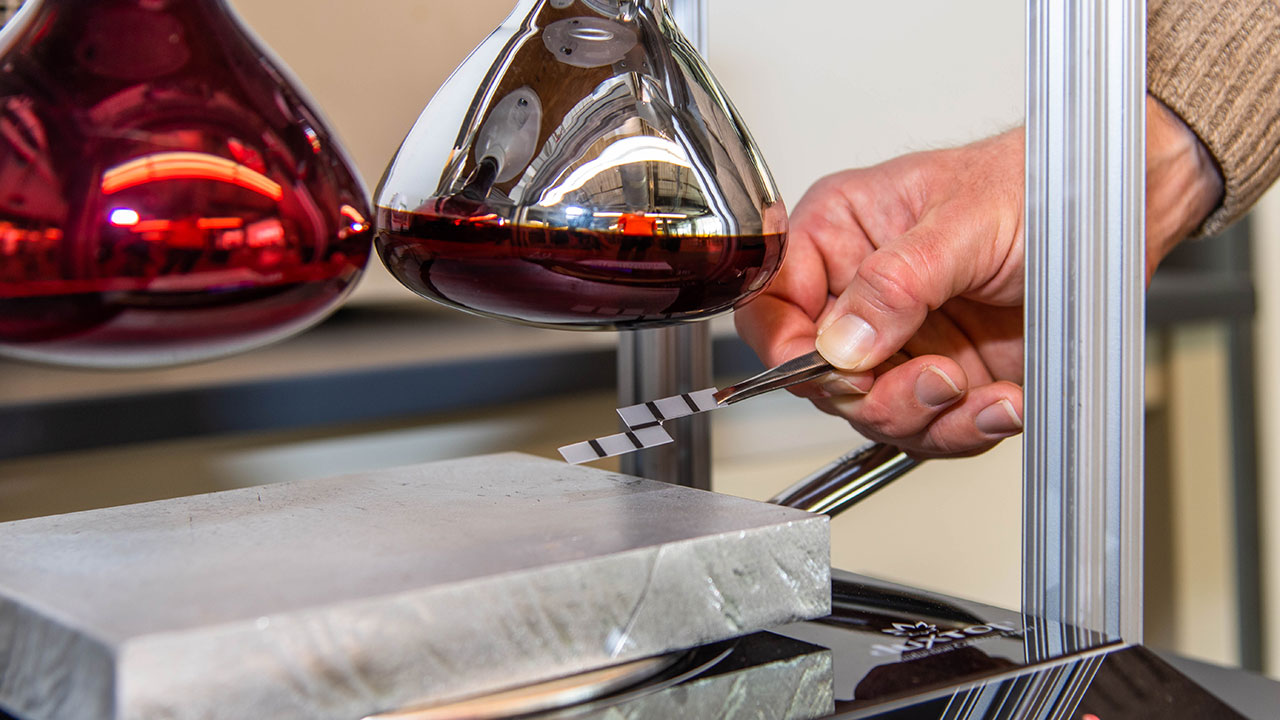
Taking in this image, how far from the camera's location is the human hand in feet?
1.42

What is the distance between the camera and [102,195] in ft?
0.74

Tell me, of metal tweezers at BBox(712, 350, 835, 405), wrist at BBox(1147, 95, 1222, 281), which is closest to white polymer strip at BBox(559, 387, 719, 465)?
metal tweezers at BBox(712, 350, 835, 405)

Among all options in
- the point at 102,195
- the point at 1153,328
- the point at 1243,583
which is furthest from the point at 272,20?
the point at 1243,583

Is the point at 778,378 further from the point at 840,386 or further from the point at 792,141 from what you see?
the point at 792,141

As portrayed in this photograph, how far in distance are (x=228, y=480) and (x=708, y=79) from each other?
0.85m

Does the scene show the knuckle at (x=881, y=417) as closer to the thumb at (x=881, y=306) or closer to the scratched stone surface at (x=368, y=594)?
the thumb at (x=881, y=306)

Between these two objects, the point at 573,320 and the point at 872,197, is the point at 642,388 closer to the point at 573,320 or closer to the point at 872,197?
the point at 872,197

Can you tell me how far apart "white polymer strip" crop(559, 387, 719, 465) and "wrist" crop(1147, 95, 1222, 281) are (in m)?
0.27

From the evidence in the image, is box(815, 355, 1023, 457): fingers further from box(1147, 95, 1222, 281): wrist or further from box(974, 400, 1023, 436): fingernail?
box(1147, 95, 1222, 281): wrist

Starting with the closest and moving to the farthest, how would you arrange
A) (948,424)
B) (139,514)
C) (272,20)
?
(139,514) < (948,424) < (272,20)

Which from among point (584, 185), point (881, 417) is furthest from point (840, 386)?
point (584, 185)

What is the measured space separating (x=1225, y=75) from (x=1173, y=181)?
0.16 feet

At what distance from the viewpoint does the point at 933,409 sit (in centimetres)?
46

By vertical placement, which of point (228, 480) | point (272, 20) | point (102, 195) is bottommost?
point (228, 480)
